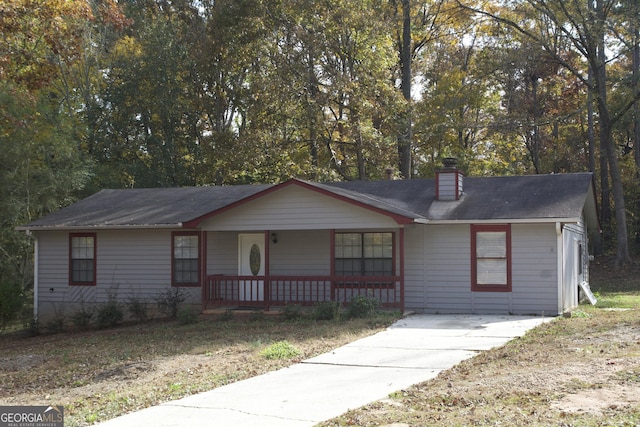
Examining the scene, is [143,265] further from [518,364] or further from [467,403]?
[467,403]

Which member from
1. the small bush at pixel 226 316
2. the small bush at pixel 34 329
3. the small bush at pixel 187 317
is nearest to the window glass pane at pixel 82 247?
the small bush at pixel 34 329

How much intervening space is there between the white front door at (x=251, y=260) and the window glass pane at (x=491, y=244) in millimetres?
5460

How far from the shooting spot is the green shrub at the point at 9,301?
19.8 metres

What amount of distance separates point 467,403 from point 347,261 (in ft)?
34.5

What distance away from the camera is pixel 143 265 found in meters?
19.4

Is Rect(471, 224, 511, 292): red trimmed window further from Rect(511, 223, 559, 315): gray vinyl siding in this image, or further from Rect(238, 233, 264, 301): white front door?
Rect(238, 233, 264, 301): white front door

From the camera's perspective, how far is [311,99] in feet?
91.8

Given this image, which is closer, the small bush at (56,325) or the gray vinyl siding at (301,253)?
the small bush at (56,325)

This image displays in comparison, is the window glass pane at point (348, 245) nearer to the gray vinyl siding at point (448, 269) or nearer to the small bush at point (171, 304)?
the gray vinyl siding at point (448, 269)

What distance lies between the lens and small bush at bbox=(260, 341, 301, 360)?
36.0ft

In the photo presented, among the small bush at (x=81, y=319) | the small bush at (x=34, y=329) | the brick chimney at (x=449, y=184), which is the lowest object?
the small bush at (x=34, y=329)

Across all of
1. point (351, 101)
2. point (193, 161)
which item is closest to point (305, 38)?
point (351, 101)

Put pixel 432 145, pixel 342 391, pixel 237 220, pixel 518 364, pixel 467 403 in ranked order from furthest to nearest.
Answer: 1. pixel 432 145
2. pixel 237 220
3. pixel 518 364
4. pixel 342 391
5. pixel 467 403

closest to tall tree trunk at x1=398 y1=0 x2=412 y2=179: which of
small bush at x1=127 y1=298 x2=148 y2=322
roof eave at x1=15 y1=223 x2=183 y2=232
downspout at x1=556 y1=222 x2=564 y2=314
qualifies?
roof eave at x1=15 y1=223 x2=183 y2=232
